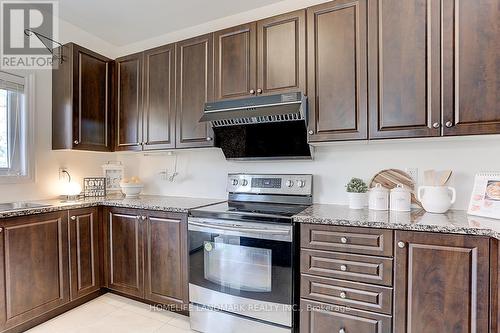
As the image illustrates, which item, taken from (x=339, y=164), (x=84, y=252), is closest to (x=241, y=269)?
(x=339, y=164)

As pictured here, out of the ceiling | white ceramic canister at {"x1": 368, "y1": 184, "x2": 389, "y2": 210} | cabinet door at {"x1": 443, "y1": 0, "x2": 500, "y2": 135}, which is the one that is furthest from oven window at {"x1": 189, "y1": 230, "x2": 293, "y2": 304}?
the ceiling

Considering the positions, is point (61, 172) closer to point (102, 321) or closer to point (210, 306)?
point (102, 321)

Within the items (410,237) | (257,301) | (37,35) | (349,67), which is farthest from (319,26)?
(37,35)

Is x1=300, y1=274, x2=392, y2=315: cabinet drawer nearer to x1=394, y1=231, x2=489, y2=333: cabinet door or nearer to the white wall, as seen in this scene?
x1=394, y1=231, x2=489, y2=333: cabinet door

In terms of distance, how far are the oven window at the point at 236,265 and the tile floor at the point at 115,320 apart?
1.78 ft

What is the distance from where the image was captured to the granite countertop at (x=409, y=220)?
1339 mm

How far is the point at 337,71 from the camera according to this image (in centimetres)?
187

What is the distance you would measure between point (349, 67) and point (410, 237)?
1.12 metres

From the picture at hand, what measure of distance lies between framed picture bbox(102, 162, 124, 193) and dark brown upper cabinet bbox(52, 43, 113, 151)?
0.32 meters

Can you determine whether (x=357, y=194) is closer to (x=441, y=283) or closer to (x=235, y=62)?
(x=441, y=283)

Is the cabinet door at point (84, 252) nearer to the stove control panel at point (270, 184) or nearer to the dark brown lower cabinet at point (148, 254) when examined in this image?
the dark brown lower cabinet at point (148, 254)

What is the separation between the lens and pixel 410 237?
1.44 metres

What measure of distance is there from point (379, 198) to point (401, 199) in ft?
0.43
